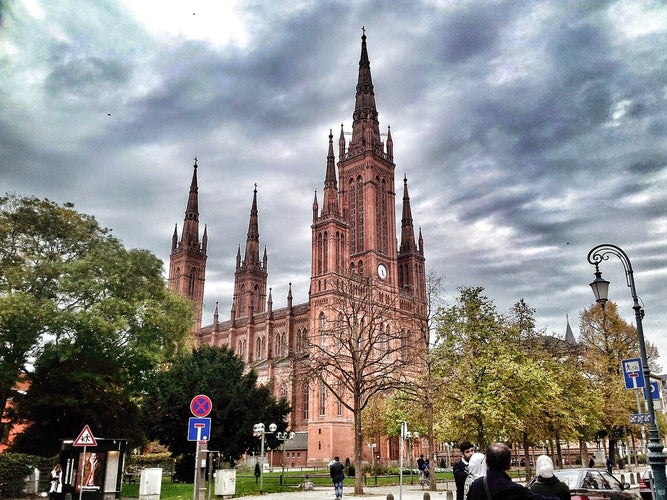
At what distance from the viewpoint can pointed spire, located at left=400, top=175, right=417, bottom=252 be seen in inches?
3629

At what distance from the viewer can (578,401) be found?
33.2 metres

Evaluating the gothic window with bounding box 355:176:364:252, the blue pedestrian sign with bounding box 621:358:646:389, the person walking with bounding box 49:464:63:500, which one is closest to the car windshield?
the blue pedestrian sign with bounding box 621:358:646:389

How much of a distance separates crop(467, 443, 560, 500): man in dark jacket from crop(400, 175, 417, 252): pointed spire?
87233 millimetres

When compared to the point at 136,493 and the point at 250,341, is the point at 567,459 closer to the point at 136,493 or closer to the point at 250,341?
the point at 250,341

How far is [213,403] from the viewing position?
37.0m

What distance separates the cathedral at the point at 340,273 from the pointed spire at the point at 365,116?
0.15 meters

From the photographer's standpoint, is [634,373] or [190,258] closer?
[634,373]

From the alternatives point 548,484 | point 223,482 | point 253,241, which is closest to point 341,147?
point 253,241

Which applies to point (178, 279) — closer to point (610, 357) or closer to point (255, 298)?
point (255, 298)

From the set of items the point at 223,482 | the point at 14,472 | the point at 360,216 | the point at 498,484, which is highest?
the point at 360,216

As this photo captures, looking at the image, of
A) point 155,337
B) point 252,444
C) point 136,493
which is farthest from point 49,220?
point 252,444

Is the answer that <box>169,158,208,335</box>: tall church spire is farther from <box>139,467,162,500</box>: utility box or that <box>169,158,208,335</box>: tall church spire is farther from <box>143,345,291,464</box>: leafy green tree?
<box>139,467,162,500</box>: utility box

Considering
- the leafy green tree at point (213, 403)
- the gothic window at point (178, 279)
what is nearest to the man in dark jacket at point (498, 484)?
the leafy green tree at point (213, 403)

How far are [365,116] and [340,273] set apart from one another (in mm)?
30124
